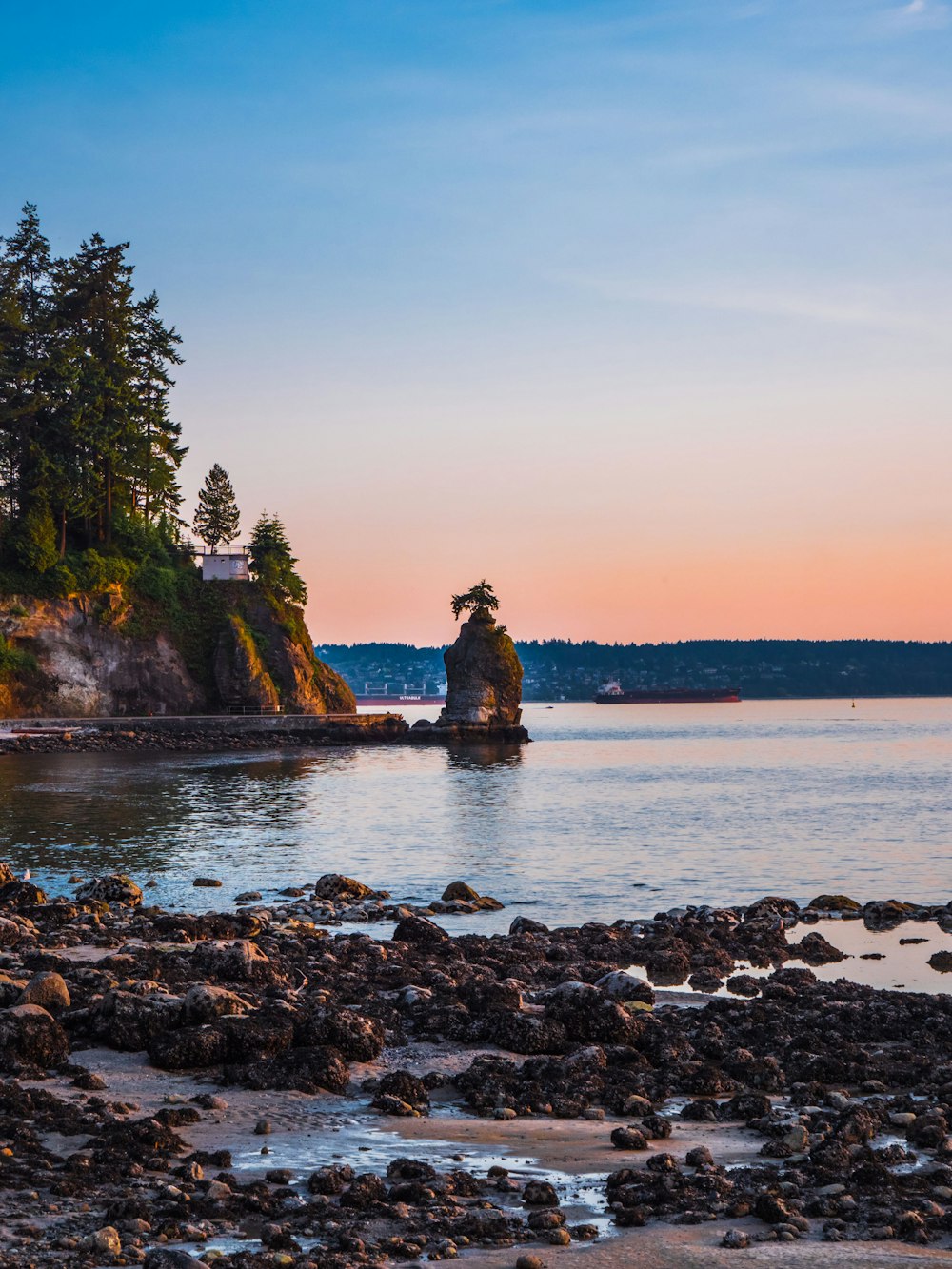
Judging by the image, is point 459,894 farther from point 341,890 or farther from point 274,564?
point 274,564

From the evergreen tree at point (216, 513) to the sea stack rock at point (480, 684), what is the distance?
75.3ft

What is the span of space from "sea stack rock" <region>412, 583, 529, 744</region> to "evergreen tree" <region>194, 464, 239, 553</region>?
75.3ft

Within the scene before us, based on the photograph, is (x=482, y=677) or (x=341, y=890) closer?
(x=341, y=890)

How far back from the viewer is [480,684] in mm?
112062

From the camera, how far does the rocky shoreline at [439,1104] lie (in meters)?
7.31

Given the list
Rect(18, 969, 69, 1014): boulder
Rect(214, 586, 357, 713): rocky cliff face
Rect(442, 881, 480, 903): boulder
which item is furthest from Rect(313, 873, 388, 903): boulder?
Rect(214, 586, 357, 713): rocky cliff face

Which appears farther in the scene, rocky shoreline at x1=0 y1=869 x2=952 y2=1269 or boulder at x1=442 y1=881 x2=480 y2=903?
boulder at x1=442 y1=881 x2=480 y2=903

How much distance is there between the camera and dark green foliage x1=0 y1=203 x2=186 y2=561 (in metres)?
90.4

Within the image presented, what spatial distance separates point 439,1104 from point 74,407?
8971 centimetres

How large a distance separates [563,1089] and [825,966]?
897 centimetres

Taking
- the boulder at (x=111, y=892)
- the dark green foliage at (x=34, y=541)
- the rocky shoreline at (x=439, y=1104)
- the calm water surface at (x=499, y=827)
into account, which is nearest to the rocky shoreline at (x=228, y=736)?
the calm water surface at (x=499, y=827)

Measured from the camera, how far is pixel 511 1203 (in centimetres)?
789

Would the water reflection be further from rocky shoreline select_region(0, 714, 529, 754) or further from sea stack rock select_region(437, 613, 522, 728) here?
sea stack rock select_region(437, 613, 522, 728)

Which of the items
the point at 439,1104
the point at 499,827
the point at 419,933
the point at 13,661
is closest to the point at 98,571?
the point at 13,661
